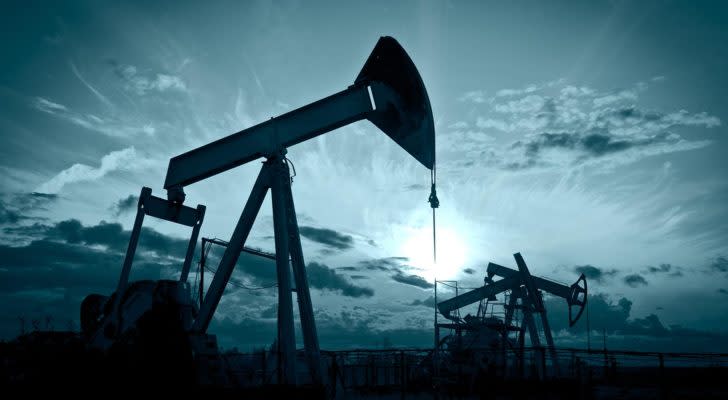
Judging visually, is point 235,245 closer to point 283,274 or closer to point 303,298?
point 283,274

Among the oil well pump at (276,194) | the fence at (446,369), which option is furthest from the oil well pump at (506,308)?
the oil well pump at (276,194)

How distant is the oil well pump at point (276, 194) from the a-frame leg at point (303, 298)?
0.07ft

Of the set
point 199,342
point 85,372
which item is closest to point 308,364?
point 199,342

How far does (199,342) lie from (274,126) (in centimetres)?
478

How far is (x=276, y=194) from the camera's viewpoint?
10328 millimetres

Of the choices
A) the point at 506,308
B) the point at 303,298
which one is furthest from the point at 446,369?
the point at 303,298

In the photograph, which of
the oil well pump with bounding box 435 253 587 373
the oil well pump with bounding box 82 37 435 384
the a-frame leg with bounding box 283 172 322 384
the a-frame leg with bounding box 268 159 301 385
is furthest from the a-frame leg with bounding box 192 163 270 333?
the oil well pump with bounding box 435 253 587 373

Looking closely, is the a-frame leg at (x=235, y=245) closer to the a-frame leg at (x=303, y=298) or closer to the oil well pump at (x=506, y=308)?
the a-frame leg at (x=303, y=298)

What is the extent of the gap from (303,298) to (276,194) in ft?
7.25

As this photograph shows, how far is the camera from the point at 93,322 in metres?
11.1

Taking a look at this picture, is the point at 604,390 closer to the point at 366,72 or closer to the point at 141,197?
the point at 366,72

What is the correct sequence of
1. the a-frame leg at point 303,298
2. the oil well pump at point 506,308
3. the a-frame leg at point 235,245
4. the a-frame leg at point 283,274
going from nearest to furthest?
1. the a-frame leg at point 283,274
2. the a-frame leg at point 303,298
3. the a-frame leg at point 235,245
4. the oil well pump at point 506,308

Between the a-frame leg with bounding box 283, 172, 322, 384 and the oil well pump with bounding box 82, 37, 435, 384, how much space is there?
20mm

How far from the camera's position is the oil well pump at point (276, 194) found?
9.92 m
